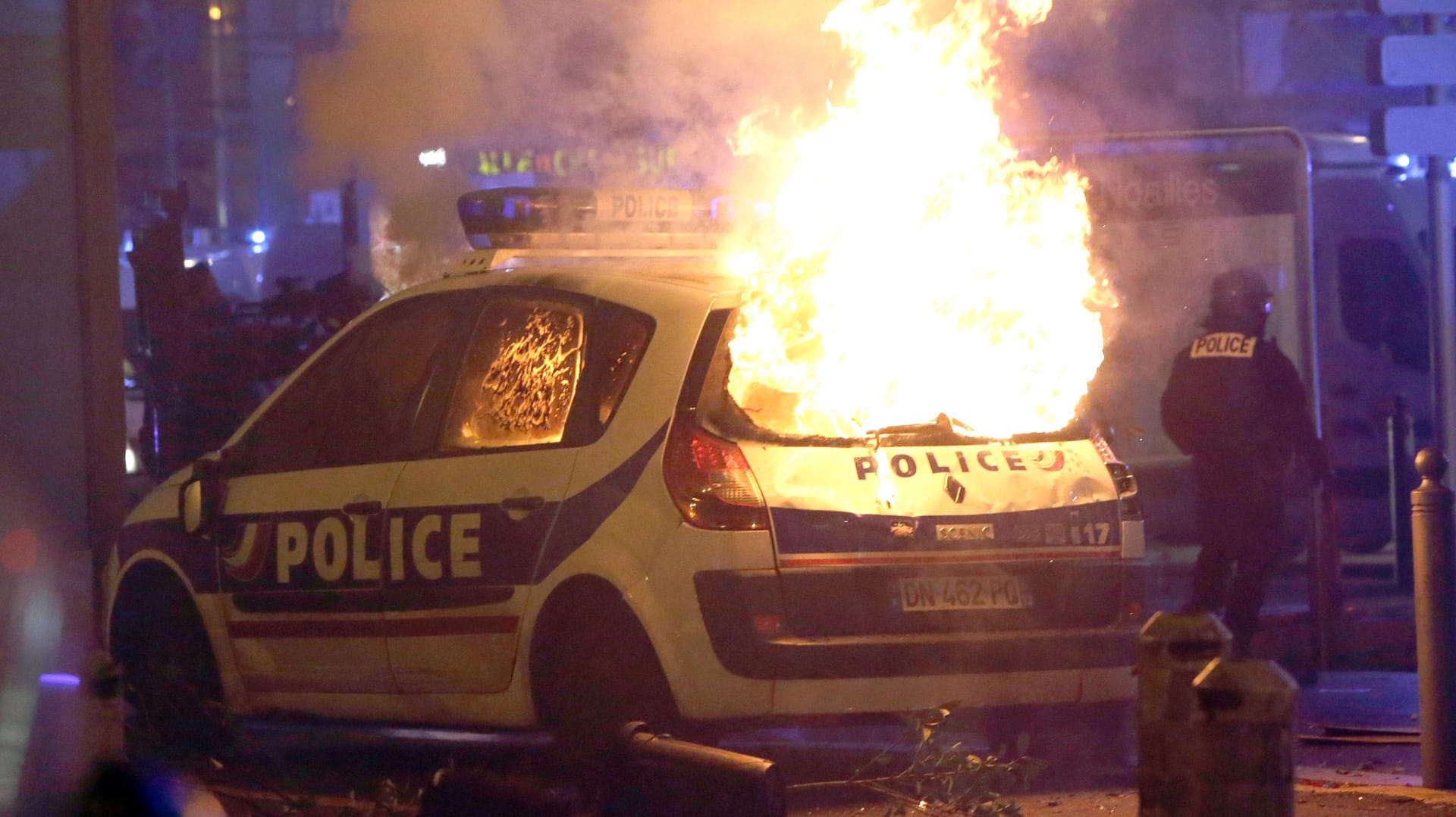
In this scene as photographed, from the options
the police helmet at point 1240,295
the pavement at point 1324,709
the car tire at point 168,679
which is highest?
the police helmet at point 1240,295

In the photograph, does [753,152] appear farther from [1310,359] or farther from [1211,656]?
[1211,656]

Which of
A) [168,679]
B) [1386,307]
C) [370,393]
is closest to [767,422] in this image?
[370,393]

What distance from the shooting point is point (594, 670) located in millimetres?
5309

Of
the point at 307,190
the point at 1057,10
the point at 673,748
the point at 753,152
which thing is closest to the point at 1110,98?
the point at 1057,10

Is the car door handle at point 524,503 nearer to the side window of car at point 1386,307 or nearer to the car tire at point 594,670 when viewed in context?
the car tire at point 594,670

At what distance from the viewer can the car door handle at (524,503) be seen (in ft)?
17.7

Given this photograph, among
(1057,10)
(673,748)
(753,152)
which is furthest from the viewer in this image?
(1057,10)

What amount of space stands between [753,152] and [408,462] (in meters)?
2.35

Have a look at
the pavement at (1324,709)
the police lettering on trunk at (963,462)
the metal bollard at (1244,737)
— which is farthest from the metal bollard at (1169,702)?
the pavement at (1324,709)

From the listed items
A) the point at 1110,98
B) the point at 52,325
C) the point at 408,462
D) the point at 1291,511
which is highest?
the point at 1110,98

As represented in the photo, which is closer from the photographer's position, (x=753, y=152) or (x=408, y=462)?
(x=408, y=462)

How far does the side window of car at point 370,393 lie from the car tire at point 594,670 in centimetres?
84

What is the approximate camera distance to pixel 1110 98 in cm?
2145

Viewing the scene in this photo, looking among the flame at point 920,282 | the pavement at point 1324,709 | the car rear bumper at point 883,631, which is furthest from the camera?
the flame at point 920,282
